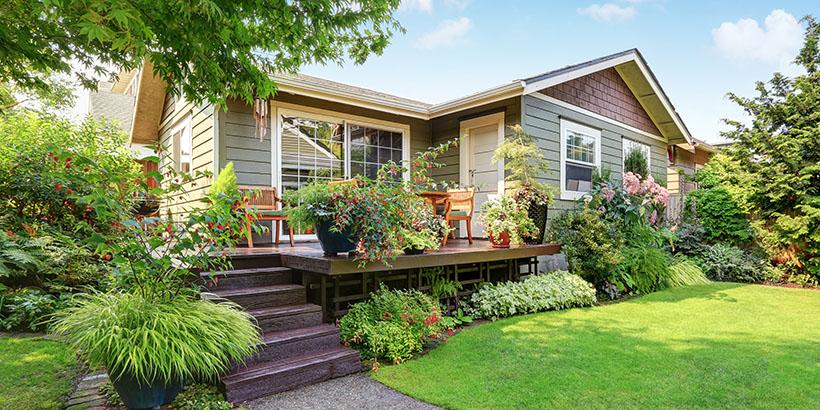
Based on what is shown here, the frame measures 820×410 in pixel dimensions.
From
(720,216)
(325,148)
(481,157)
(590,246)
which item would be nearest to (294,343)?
(325,148)

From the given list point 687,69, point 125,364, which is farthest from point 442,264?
point 687,69

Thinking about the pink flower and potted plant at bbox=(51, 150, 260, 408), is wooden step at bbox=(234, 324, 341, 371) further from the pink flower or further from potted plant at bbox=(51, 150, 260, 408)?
the pink flower

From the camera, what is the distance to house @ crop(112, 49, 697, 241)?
641 centimetres

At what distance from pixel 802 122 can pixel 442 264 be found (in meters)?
8.01

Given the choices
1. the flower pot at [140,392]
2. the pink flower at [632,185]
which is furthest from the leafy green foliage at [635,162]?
the flower pot at [140,392]

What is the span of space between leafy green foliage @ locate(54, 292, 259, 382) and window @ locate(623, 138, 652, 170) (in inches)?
370

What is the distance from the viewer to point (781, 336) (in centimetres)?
445

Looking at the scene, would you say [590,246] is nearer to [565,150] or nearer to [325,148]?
[565,150]

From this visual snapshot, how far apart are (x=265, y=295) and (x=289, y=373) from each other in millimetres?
903

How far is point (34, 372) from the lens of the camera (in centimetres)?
331

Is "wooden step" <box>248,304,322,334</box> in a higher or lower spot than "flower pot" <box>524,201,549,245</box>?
lower

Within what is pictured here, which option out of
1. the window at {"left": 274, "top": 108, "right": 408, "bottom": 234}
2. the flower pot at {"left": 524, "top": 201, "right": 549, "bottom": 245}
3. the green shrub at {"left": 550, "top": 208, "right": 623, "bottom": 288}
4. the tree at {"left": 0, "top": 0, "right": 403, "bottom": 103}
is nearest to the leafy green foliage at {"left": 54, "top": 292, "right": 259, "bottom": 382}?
the tree at {"left": 0, "top": 0, "right": 403, "bottom": 103}

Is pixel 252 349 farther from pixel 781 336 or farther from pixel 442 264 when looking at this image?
pixel 781 336

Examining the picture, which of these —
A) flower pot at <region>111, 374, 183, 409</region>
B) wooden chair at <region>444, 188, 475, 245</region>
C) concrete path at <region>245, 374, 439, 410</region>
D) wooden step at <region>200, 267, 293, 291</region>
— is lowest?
concrete path at <region>245, 374, 439, 410</region>
